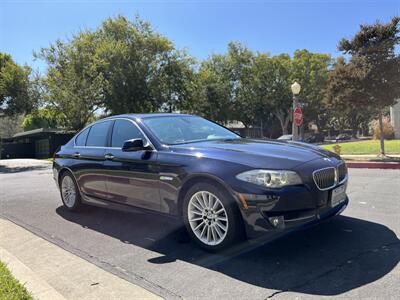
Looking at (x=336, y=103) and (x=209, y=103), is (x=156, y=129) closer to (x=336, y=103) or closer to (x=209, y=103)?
(x=336, y=103)

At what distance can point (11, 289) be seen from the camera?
3.51 m

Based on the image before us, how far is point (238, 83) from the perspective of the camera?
175 feet

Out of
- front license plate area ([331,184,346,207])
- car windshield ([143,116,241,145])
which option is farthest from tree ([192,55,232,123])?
front license plate area ([331,184,346,207])

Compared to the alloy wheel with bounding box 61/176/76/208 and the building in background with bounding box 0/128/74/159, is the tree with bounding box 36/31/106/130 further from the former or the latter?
the alloy wheel with bounding box 61/176/76/208

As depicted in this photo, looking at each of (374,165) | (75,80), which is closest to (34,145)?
(75,80)

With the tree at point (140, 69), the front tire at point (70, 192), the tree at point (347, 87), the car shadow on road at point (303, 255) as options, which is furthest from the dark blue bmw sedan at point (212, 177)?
the tree at point (140, 69)

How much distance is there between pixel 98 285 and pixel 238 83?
50880 mm

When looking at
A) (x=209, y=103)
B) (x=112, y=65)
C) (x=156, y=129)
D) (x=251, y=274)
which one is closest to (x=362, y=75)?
(x=156, y=129)

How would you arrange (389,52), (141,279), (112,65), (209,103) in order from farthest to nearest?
(209,103) < (112,65) < (389,52) < (141,279)

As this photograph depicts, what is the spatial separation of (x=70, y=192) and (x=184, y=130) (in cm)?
269

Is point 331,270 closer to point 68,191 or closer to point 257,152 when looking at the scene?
point 257,152

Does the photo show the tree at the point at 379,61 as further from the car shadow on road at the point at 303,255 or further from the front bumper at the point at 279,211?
the front bumper at the point at 279,211

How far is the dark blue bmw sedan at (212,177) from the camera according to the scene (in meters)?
4.06

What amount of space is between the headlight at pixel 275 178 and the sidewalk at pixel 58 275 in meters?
1.50
